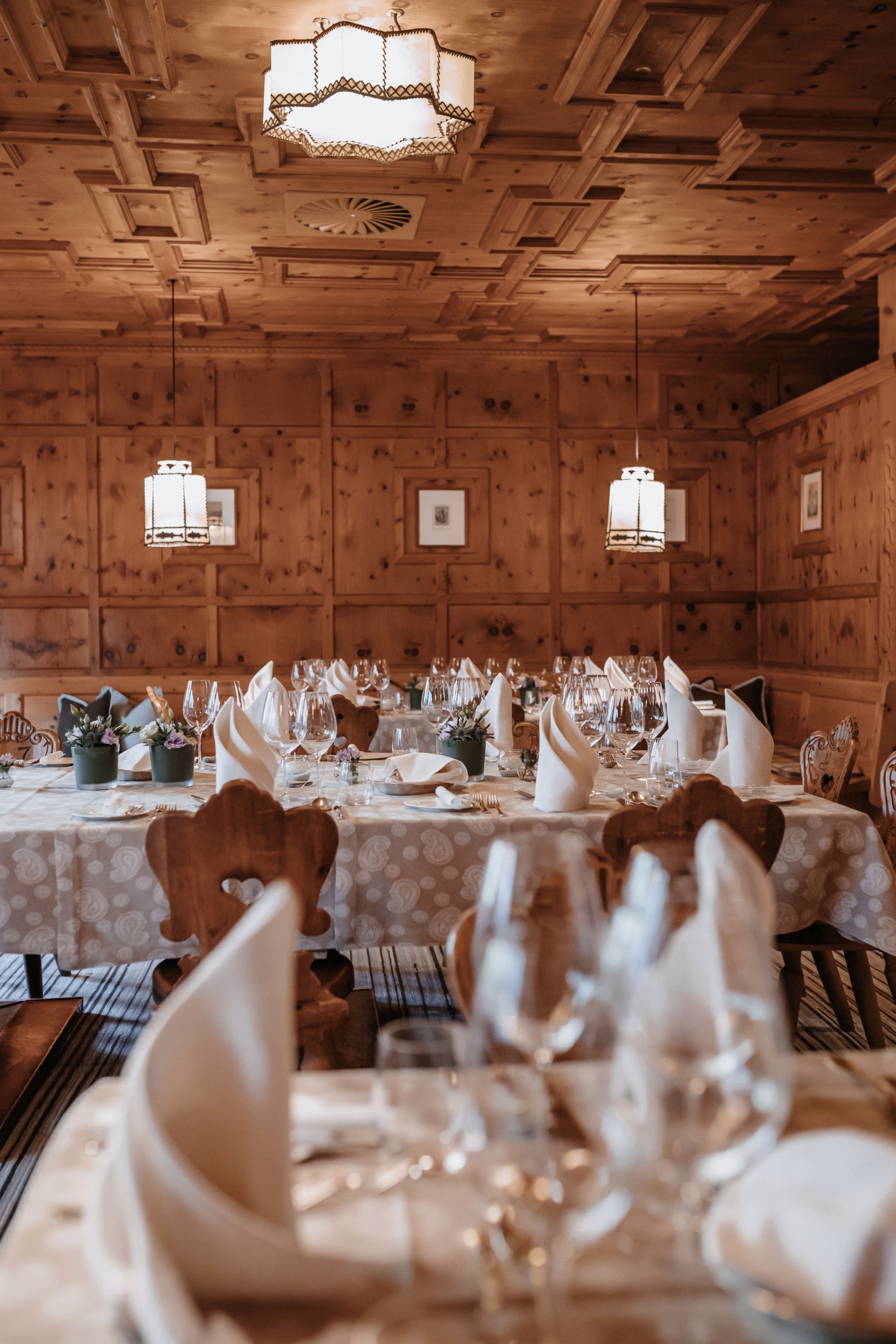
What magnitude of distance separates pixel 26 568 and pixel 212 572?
133 centimetres

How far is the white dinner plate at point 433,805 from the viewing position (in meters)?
2.79

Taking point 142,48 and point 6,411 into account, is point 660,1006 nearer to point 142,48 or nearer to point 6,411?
point 142,48

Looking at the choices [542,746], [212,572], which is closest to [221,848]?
[542,746]

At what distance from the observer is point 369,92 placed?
3189 mm

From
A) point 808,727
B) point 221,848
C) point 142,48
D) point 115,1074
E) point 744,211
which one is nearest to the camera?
point 221,848

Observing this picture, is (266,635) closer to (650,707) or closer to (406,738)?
(406,738)

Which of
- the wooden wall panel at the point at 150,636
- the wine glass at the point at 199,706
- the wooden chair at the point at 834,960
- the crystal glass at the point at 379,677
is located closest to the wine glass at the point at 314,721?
the wine glass at the point at 199,706

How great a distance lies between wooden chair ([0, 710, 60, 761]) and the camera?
4805mm

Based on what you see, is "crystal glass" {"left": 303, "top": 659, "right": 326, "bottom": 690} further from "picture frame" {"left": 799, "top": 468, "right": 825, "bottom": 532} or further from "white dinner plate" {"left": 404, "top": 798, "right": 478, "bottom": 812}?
"picture frame" {"left": 799, "top": 468, "right": 825, "bottom": 532}

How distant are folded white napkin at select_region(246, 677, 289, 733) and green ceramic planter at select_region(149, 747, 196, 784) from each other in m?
0.24

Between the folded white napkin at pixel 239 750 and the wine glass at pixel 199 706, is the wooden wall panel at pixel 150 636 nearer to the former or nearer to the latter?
the wine glass at pixel 199 706

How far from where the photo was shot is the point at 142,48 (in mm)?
3838

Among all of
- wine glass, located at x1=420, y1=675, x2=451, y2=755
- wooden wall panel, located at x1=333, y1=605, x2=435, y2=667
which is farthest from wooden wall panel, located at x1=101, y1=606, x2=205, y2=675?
wine glass, located at x1=420, y1=675, x2=451, y2=755

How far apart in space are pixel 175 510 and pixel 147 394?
6.49 feet
